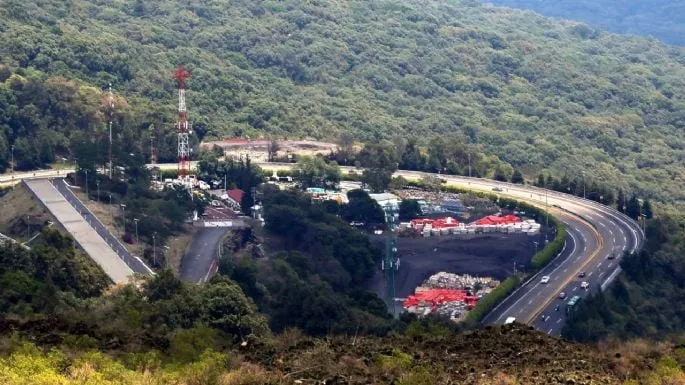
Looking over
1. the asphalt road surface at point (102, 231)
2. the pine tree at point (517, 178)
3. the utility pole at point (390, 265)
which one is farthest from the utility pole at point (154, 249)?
the pine tree at point (517, 178)

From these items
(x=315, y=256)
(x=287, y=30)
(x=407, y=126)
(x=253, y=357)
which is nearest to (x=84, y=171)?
(x=315, y=256)

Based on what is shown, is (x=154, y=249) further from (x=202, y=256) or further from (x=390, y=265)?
(x=390, y=265)

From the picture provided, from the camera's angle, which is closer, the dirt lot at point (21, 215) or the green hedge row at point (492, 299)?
the green hedge row at point (492, 299)

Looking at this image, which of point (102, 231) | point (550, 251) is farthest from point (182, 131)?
point (550, 251)

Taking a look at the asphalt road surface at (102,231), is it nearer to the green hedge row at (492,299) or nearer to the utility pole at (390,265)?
the utility pole at (390,265)

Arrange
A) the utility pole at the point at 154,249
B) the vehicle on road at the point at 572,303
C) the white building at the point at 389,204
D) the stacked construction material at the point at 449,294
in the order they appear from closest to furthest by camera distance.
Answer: the stacked construction material at the point at 449,294 < the vehicle on road at the point at 572,303 < the utility pole at the point at 154,249 < the white building at the point at 389,204

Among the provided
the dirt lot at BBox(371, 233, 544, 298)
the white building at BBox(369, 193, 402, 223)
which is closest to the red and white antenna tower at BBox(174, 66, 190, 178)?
the white building at BBox(369, 193, 402, 223)

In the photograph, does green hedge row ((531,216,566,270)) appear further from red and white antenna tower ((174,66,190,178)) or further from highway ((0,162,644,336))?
red and white antenna tower ((174,66,190,178))
